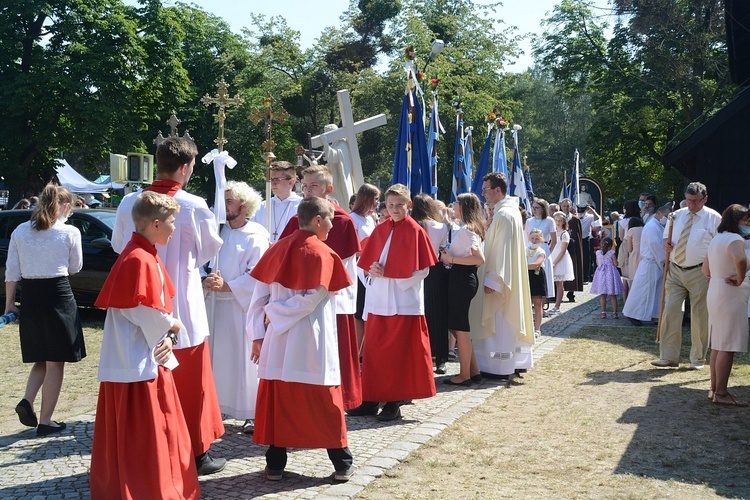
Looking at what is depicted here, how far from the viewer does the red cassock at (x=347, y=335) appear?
6031mm

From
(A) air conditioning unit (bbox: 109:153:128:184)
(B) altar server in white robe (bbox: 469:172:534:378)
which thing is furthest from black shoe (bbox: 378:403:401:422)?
(A) air conditioning unit (bbox: 109:153:128:184)

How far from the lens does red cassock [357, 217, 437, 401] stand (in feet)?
22.8

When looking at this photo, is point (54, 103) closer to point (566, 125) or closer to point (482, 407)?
point (482, 407)

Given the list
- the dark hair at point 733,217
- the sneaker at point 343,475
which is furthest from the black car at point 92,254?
the dark hair at point 733,217

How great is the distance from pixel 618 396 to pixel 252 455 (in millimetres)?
3821

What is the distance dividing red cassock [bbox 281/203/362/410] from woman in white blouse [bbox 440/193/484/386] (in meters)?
2.19

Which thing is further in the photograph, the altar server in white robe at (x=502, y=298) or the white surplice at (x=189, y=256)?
the altar server in white robe at (x=502, y=298)

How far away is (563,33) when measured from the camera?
3372 centimetres

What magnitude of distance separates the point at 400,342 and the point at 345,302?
968 millimetres

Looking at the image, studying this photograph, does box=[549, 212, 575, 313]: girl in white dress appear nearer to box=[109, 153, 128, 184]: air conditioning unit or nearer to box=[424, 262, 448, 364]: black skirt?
box=[424, 262, 448, 364]: black skirt

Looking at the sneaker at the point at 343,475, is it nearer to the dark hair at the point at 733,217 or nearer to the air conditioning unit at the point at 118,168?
the dark hair at the point at 733,217

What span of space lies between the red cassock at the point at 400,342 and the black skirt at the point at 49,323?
2363 millimetres

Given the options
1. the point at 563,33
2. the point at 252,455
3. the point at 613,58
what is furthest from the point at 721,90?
the point at 252,455

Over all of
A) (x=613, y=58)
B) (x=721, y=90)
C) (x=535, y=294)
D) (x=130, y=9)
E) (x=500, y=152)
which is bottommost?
(x=535, y=294)
